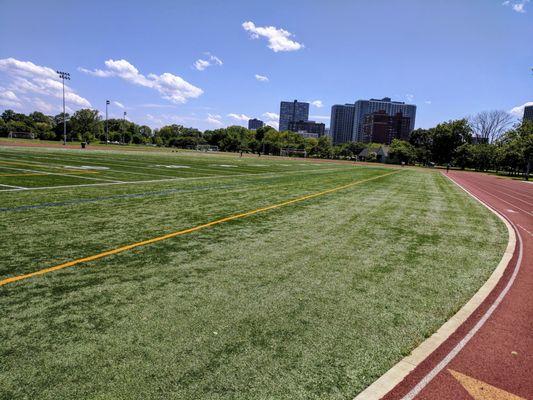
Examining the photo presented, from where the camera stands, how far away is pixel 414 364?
151 inches

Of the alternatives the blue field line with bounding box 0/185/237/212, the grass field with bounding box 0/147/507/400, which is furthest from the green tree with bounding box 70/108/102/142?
the grass field with bounding box 0/147/507/400

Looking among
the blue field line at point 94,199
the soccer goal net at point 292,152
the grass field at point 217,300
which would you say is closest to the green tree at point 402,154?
the soccer goal net at point 292,152

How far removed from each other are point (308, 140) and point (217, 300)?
5570 inches

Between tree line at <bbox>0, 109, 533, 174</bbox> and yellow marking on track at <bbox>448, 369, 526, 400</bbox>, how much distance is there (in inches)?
2711

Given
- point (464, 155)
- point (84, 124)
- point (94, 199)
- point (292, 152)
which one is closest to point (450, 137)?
point (464, 155)

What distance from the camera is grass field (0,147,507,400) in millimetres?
3369

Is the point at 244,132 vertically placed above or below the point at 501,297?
above

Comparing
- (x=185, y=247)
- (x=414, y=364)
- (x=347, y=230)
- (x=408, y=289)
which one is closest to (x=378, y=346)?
(x=414, y=364)

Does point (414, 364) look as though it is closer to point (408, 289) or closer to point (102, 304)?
point (408, 289)

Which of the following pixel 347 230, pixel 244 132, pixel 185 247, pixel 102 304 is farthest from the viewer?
pixel 244 132

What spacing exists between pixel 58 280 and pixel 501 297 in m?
7.04

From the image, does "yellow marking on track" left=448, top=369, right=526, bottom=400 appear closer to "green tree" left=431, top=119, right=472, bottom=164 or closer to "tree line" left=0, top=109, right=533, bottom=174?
"tree line" left=0, top=109, right=533, bottom=174

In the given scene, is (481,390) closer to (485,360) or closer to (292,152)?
(485,360)

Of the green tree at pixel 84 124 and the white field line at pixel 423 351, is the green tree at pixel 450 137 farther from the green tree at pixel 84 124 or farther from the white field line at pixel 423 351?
the green tree at pixel 84 124
